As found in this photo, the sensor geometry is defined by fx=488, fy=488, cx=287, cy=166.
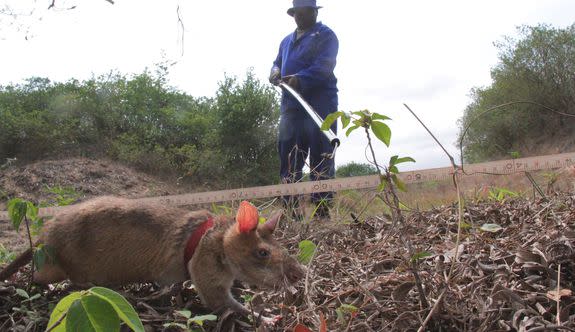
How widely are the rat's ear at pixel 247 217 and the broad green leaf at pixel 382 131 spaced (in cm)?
69

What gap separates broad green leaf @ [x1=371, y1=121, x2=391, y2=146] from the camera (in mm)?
1624

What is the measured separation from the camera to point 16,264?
2328 mm

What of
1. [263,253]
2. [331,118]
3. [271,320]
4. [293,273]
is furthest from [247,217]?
[331,118]

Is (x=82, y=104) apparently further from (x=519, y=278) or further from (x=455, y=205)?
(x=519, y=278)

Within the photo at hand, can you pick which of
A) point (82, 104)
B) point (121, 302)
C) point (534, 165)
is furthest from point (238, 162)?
point (121, 302)

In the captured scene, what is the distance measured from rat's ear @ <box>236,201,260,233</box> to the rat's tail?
3.40 feet

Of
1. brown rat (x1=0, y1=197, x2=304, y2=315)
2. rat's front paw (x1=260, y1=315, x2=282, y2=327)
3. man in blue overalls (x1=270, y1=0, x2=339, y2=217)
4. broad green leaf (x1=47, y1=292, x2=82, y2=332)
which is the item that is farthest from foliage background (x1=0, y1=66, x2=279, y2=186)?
broad green leaf (x1=47, y1=292, x2=82, y2=332)

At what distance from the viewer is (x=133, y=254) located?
2.29 meters

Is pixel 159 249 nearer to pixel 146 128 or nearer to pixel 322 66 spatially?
pixel 322 66

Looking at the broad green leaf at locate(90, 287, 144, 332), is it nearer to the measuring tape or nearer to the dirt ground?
the dirt ground

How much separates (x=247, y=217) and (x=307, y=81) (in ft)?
12.4

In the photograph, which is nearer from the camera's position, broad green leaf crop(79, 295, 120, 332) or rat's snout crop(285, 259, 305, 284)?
broad green leaf crop(79, 295, 120, 332)

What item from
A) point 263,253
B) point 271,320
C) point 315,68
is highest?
point 315,68

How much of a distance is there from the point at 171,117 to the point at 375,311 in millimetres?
8338
